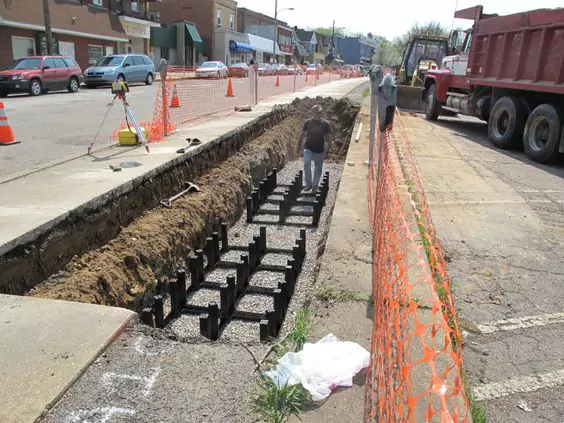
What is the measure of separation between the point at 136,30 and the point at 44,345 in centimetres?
4158

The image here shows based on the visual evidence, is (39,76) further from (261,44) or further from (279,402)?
(261,44)

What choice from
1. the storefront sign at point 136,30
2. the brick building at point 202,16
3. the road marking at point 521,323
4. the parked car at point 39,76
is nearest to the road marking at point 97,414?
the road marking at point 521,323

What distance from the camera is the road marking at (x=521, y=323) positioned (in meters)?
3.66

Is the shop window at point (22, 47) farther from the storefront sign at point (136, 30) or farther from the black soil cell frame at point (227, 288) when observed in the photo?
the black soil cell frame at point (227, 288)

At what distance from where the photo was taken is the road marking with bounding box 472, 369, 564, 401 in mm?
2918

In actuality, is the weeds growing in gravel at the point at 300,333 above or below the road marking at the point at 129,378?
below

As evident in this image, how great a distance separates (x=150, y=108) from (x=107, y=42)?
24.1 metres

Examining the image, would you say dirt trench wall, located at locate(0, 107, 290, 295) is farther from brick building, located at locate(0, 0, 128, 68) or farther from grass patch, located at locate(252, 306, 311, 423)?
brick building, located at locate(0, 0, 128, 68)

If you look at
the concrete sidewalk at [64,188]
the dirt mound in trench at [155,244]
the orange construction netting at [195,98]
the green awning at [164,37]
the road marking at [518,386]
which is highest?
the green awning at [164,37]

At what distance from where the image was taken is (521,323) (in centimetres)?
374

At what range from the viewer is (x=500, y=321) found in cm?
376

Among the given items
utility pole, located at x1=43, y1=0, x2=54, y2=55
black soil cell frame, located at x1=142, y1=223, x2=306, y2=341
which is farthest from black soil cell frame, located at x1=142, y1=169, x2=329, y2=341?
utility pole, located at x1=43, y1=0, x2=54, y2=55

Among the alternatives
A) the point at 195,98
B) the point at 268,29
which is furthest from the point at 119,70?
the point at 268,29

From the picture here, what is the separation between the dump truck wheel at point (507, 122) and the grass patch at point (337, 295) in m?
8.49
